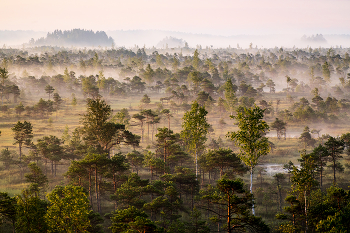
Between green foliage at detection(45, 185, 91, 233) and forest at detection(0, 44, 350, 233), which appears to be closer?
green foliage at detection(45, 185, 91, 233)

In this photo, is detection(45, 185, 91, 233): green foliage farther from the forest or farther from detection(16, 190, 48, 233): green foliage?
detection(16, 190, 48, 233): green foliage

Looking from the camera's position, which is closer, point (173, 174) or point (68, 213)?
point (68, 213)

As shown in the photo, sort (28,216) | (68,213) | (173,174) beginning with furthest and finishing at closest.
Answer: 1. (173,174)
2. (28,216)
3. (68,213)

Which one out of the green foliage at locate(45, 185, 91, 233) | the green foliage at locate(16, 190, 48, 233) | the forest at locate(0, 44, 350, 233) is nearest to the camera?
the green foliage at locate(45, 185, 91, 233)

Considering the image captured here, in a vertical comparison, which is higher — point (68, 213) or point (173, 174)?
point (68, 213)

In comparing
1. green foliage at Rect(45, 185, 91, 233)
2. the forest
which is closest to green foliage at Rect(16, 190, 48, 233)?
the forest

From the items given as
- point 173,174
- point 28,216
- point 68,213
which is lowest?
point 173,174

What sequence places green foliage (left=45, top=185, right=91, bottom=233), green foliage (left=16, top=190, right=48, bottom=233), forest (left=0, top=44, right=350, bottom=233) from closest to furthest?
green foliage (left=45, top=185, right=91, bottom=233) < green foliage (left=16, top=190, right=48, bottom=233) < forest (left=0, top=44, right=350, bottom=233)

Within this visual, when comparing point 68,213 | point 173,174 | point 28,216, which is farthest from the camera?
point 173,174

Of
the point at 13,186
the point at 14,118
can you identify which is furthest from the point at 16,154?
the point at 14,118

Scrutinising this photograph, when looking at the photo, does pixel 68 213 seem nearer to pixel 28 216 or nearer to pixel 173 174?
pixel 28 216

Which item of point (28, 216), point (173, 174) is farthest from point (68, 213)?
point (173, 174)
